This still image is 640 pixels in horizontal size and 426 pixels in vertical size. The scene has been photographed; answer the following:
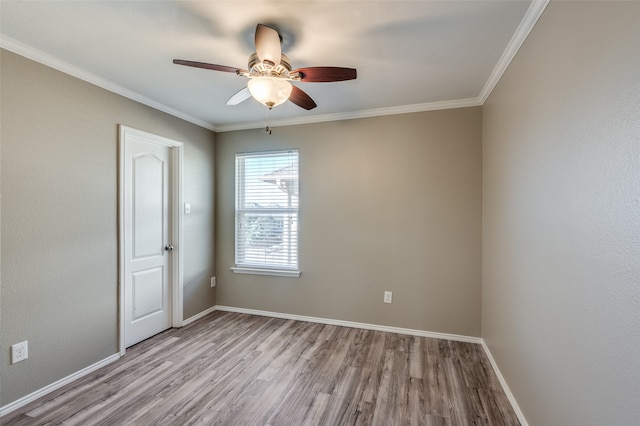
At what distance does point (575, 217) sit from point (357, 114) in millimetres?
2422

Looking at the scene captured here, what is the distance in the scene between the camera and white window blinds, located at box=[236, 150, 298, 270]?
352 cm

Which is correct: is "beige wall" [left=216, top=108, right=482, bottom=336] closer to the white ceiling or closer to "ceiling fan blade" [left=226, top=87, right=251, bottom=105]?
the white ceiling

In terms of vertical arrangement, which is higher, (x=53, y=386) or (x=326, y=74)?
(x=326, y=74)

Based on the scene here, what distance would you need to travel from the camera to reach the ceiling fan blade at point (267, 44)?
1.53 meters

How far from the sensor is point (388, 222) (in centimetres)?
314

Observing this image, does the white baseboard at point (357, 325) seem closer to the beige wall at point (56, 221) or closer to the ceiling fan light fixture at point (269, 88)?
the beige wall at point (56, 221)

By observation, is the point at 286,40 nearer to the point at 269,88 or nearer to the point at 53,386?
the point at 269,88

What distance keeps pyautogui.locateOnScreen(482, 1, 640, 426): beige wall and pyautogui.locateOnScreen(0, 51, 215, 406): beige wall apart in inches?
128

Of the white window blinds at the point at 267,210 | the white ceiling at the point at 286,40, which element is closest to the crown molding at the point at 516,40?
the white ceiling at the point at 286,40

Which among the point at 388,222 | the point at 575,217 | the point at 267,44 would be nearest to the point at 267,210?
the point at 388,222

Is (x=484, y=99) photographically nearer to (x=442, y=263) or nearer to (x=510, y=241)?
(x=510, y=241)

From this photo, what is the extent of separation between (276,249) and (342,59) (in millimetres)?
2335

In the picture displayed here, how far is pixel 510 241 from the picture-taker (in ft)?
6.72

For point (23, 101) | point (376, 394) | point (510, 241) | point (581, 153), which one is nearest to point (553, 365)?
point (510, 241)
